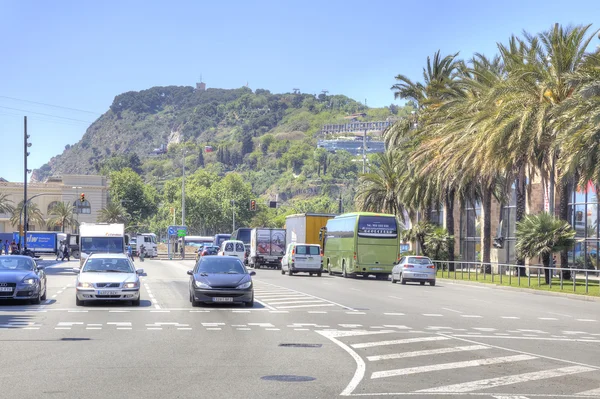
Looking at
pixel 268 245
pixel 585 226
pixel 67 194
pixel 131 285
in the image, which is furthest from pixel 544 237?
pixel 67 194

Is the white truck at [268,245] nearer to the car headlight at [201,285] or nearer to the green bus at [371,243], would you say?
the green bus at [371,243]

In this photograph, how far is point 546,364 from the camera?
13492 mm

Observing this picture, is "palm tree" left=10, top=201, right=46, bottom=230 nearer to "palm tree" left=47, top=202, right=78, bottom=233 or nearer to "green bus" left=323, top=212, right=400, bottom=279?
"palm tree" left=47, top=202, right=78, bottom=233

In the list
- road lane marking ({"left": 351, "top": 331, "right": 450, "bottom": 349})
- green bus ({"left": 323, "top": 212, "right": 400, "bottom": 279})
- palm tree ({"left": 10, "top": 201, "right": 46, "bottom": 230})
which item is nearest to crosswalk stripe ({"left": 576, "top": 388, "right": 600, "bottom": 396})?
road lane marking ({"left": 351, "top": 331, "right": 450, "bottom": 349})

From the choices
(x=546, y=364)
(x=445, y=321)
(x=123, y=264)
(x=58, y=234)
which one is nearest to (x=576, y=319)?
(x=445, y=321)

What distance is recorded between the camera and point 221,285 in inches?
944

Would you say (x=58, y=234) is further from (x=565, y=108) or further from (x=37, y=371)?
(x=37, y=371)

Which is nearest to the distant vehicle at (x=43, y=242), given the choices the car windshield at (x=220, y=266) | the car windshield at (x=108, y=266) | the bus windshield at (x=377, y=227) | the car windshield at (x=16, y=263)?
the bus windshield at (x=377, y=227)

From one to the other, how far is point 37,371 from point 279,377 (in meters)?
3.39

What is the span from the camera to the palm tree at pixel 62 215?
116250mm

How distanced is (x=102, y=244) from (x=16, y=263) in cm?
1662

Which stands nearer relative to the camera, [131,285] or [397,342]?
[397,342]

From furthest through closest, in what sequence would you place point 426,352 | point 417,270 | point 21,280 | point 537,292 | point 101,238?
point 417,270 < point 101,238 < point 537,292 < point 21,280 < point 426,352

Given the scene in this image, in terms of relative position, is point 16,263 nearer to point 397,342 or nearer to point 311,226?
point 397,342
